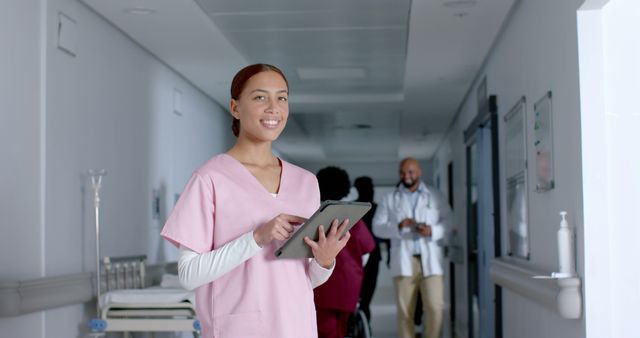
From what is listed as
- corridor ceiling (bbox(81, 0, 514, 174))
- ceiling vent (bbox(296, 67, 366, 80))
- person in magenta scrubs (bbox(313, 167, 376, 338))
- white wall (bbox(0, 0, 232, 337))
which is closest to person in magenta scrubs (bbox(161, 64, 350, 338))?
white wall (bbox(0, 0, 232, 337))

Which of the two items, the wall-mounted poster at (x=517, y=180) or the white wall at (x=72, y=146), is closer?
the white wall at (x=72, y=146)

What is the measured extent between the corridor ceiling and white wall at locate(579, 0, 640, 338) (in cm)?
187

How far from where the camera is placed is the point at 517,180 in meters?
5.50

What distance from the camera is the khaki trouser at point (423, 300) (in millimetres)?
6844

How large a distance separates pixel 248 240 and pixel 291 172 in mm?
268

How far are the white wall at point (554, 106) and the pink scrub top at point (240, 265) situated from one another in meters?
1.91

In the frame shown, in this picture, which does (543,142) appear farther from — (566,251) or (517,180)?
(517,180)

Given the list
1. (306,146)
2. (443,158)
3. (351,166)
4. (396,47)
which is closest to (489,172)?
(396,47)

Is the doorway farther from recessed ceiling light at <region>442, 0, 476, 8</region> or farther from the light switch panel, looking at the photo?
the light switch panel

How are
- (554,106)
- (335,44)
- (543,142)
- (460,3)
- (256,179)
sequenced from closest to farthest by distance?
(256,179)
(554,106)
(543,142)
(460,3)
(335,44)

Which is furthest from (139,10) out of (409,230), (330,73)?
(330,73)

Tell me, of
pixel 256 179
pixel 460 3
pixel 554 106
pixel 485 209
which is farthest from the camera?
pixel 485 209

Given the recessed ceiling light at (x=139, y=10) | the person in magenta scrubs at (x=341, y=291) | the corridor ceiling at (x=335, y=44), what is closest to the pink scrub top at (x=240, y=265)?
the person in magenta scrubs at (x=341, y=291)

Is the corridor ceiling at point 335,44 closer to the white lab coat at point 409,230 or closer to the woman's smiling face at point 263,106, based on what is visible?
the white lab coat at point 409,230
